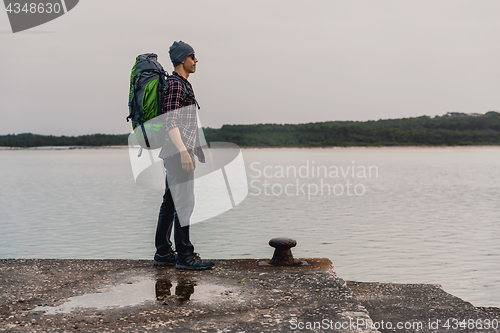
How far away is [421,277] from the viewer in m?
10.0

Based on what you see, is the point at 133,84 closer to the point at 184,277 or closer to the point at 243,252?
the point at 184,277

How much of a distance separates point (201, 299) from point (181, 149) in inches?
54.1

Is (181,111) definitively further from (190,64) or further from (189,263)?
(189,263)

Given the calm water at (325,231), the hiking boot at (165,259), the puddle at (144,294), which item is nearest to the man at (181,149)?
the hiking boot at (165,259)

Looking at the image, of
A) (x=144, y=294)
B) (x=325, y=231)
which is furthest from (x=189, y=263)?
(x=325, y=231)

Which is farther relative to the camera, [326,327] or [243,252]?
[243,252]

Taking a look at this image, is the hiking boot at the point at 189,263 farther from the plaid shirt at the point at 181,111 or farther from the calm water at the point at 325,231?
the calm water at the point at 325,231

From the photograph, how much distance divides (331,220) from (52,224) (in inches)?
410

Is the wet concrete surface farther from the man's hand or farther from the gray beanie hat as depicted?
the gray beanie hat

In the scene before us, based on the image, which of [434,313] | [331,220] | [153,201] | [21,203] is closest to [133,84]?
[434,313]

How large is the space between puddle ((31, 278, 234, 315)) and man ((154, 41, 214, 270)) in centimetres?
48

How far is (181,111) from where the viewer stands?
4.61 meters

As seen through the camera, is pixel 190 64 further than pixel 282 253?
No

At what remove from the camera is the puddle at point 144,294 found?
384 centimetres
